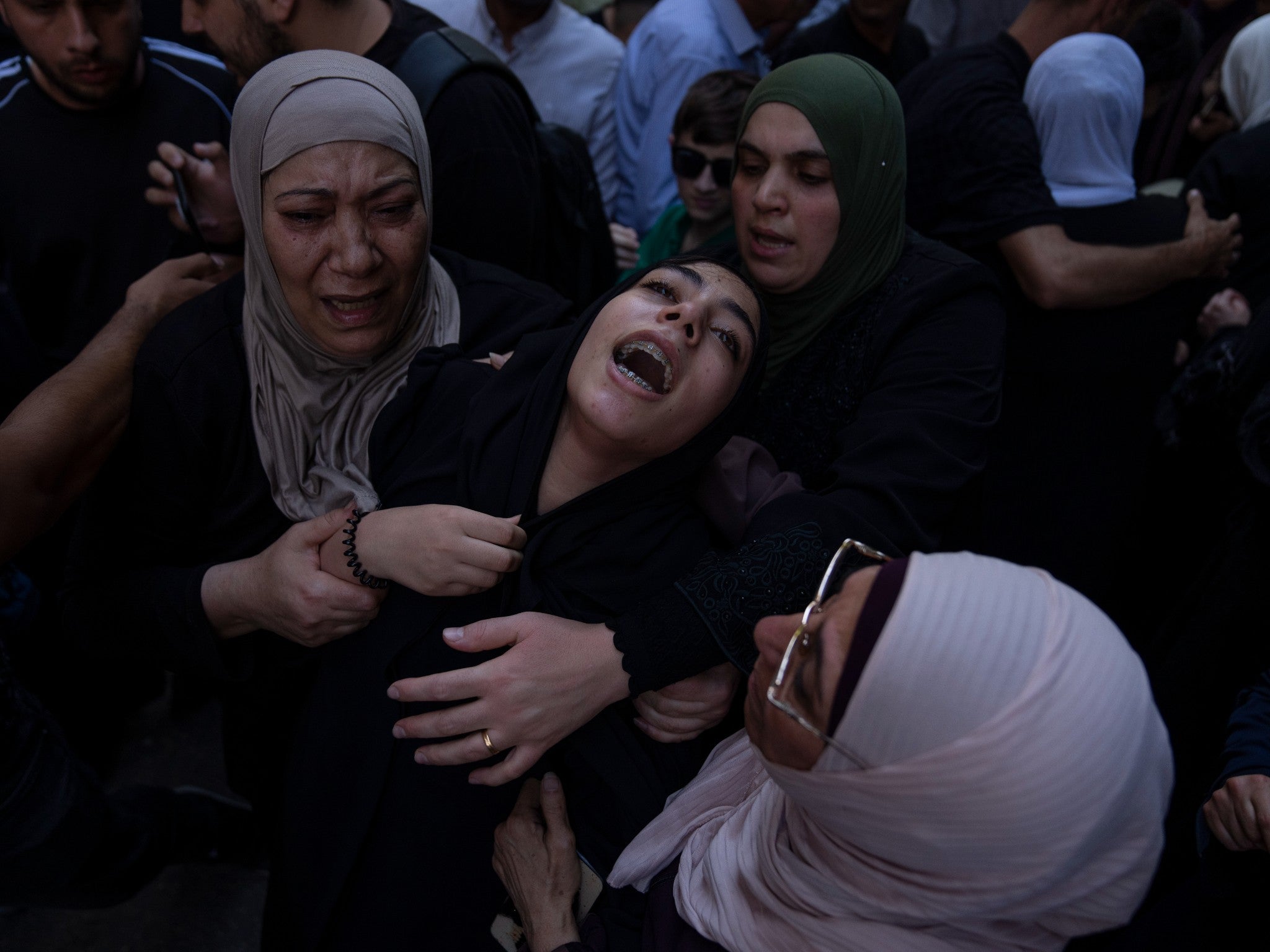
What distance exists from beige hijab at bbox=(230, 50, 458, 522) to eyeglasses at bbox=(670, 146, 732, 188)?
3.93 ft

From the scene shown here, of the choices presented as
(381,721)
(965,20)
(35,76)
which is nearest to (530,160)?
(35,76)

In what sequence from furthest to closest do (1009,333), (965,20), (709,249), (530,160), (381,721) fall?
(965,20)
(1009,333)
(530,160)
(709,249)
(381,721)

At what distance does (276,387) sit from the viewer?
1.77m

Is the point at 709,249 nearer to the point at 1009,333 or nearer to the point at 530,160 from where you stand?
the point at 530,160

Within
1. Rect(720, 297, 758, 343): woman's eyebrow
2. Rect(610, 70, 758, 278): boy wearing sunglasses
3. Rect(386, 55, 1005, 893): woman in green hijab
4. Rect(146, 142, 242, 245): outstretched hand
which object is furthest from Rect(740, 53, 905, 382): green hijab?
Rect(146, 142, 242, 245): outstretched hand

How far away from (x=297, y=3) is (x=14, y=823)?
2149 mm

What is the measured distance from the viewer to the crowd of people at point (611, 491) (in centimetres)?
107

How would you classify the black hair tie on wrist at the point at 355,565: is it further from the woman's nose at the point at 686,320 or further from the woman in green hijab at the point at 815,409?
the woman's nose at the point at 686,320

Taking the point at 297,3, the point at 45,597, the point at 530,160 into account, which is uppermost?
the point at 297,3

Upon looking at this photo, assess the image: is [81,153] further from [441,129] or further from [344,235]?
[344,235]

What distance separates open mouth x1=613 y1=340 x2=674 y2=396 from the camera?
1.46 m

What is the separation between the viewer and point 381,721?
1.57m

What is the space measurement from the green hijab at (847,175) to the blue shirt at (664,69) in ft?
4.93

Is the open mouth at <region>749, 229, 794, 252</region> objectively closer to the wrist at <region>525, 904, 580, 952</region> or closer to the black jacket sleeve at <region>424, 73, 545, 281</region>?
the black jacket sleeve at <region>424, 73, 545, 281</region>
